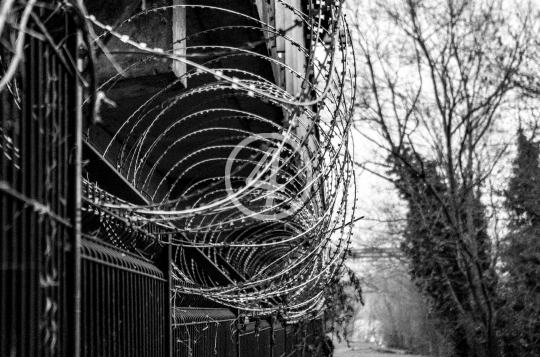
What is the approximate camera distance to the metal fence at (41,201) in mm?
2424

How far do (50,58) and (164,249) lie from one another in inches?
107

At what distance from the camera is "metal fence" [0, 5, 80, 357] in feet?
7.95

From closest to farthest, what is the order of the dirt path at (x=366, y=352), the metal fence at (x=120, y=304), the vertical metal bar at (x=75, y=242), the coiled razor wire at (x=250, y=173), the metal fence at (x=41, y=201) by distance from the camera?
the metal fence at (x=41, y=201), the vertical metal bar at (x=75, y=242), the coiled razor wire at (x=250, y=173), the metal fence at (x=120, y=304), the dirt path at (x=366, y=352)

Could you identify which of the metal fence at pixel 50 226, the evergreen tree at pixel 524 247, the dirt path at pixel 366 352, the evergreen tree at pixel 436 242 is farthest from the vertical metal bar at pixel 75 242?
the dirt path at pixel 366 352

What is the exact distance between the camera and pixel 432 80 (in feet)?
78.0

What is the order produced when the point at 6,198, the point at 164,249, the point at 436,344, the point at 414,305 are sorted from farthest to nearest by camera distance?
the point at 414,305 < the point at 436,344 < the point at 164,249 < the point at 6,198

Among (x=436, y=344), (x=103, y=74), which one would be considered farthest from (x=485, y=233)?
(x=103, y=74)

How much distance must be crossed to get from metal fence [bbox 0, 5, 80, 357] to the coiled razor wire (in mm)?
160

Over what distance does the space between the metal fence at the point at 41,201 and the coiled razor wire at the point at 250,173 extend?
0.16 metres

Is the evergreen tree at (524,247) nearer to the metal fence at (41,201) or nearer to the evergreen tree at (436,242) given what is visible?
the evergreen tree at (436,242)

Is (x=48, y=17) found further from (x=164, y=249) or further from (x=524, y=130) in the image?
(x=524, y=130)

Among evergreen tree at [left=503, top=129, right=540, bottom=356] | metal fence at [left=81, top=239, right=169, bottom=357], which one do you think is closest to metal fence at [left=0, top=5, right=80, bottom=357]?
metal fence at [left=81, top=239, right=169, bottom=357]

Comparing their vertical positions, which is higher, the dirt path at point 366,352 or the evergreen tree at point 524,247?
the evergreen tree at point 524,247

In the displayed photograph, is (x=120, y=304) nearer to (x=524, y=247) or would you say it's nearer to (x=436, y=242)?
(x=436, y=242)
